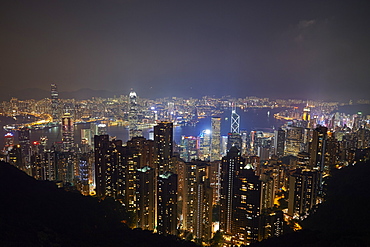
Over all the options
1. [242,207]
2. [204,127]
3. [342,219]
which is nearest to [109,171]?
[242,207]

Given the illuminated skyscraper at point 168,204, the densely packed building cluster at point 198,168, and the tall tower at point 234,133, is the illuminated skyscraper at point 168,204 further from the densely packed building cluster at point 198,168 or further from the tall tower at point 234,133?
the tall tower at point 234,133

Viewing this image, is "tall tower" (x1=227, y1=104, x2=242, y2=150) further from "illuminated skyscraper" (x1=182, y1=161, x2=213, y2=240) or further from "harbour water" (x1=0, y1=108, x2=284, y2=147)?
"illuminated skyscraper" (x1=182, y1=161, x2=213, y2=240)

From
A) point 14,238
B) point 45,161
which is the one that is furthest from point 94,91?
point 14,238

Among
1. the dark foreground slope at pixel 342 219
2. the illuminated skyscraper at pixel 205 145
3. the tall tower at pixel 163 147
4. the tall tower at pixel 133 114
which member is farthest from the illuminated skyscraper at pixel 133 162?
the tall tower at pixel 133 114

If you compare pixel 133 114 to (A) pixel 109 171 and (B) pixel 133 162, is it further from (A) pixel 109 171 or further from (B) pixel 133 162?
(B) pixel 133 162

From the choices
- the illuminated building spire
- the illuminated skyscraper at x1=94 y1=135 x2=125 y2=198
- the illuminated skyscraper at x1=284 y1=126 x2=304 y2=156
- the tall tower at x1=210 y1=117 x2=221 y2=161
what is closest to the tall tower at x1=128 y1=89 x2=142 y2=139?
the illuminated building spire

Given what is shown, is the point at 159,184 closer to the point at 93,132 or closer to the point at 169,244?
the point at 169,244
